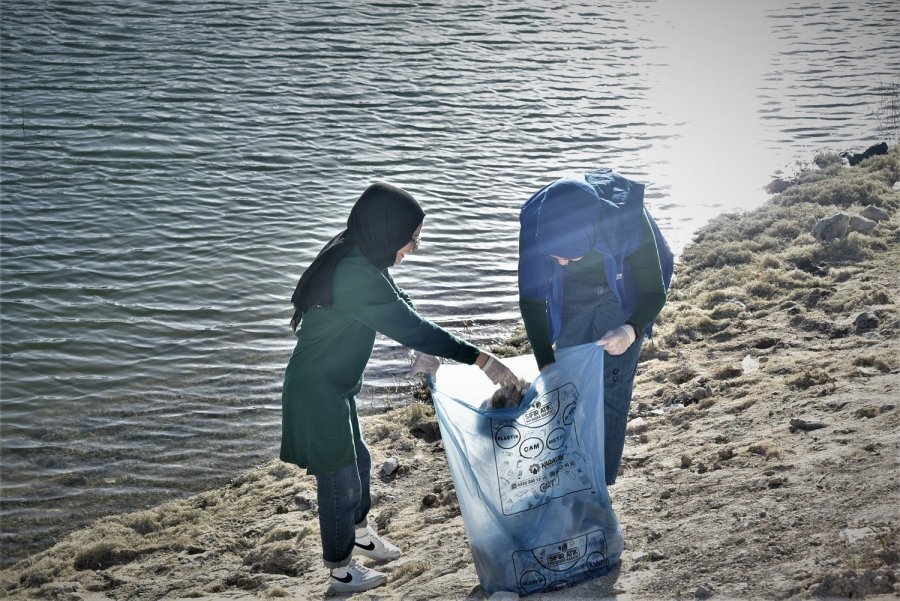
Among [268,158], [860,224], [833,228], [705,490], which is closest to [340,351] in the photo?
[705,490]

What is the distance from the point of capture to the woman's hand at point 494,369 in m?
3.71

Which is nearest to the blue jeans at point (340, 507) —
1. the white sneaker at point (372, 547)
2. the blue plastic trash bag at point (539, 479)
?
the white sneaker at point (372, 547)

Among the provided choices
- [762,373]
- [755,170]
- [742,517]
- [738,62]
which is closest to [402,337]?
[742,517]

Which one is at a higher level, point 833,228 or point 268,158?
point 268,158

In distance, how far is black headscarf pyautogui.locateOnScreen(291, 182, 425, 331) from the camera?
12.1ft

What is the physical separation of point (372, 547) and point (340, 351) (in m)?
1.14

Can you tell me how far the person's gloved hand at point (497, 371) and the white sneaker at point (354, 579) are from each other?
1.14 metres

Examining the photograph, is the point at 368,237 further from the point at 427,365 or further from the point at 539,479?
the point at 539,479

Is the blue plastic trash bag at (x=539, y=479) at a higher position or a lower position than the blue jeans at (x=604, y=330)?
lower

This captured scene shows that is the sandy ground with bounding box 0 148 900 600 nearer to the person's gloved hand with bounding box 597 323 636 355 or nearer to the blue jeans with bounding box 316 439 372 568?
the blue jeans with bounding box 316 439 372 568

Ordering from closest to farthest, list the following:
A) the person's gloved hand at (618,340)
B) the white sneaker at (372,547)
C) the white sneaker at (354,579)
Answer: the person's gloved hand at (618,340)
the white sneaker at (354,579)
the white sneaker at (372,547)

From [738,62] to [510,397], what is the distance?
1705cm

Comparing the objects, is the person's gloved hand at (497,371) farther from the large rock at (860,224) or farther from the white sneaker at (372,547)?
the large rock at (860,224)

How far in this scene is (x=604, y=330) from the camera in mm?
3988
